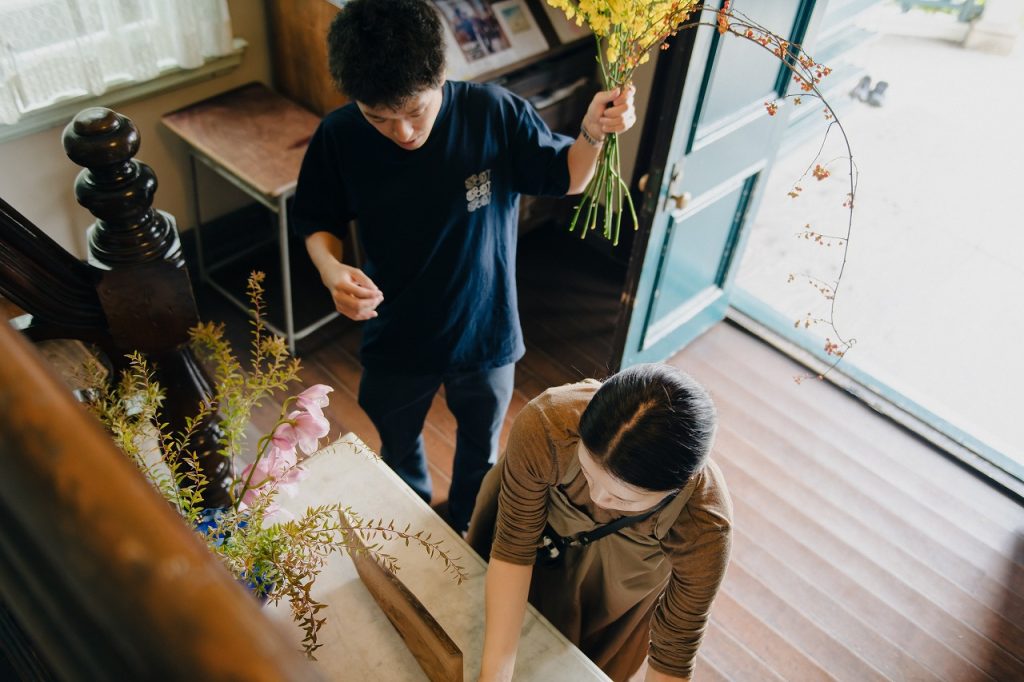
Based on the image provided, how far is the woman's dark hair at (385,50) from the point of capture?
4.28 feet

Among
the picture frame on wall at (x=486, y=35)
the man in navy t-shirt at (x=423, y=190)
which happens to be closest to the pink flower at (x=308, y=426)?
the man in navy t-shirt at (x=423, y=190)

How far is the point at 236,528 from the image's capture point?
0.95 m

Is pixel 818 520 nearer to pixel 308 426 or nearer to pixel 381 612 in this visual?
pixel 381 612

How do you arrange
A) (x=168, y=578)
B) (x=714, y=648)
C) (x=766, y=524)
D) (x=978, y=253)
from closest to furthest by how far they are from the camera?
(x=168, y=578), (x=714, y=648), (x=766, y=524), (x=978, y=253)

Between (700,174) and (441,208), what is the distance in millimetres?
1148

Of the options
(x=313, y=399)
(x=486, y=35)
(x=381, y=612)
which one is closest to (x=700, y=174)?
(x=486, y=35)

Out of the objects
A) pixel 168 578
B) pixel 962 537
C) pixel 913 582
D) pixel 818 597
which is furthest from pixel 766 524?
pixel 168 578

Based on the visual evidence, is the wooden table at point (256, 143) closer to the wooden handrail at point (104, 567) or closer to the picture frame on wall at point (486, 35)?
the picture frame on wall at point (486, 35)

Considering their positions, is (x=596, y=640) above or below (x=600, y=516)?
below

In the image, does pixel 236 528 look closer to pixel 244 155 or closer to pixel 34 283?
pixel 34 283

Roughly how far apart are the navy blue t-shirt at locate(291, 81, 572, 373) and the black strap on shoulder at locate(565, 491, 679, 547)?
1.77 feet

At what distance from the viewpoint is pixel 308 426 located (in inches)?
35.7

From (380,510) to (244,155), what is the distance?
1640mm

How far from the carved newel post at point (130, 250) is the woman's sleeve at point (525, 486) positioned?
20.5 inches
